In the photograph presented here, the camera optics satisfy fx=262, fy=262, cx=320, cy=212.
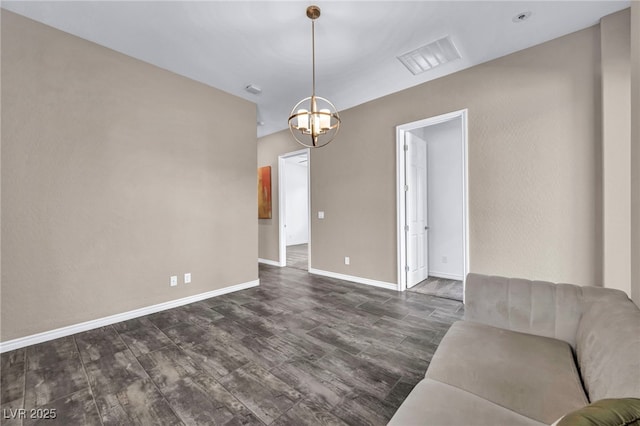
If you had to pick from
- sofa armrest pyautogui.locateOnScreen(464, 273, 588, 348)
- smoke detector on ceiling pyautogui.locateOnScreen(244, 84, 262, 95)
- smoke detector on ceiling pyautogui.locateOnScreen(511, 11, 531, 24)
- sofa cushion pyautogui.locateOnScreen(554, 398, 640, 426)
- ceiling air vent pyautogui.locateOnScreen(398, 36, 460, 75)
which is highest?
smoke detector on ceiling pyautogui.locateOnScreen(244, 84, 262, 95)

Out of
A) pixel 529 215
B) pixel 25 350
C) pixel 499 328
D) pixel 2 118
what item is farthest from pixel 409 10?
pixel 25 350

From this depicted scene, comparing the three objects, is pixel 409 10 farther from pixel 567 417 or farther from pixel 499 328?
pixel 567 417

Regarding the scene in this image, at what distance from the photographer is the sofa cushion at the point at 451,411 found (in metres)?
0.93

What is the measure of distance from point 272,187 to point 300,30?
138 inches

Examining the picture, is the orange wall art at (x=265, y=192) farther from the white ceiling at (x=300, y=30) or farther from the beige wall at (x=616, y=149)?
the beige wall at (x=616, y=149)

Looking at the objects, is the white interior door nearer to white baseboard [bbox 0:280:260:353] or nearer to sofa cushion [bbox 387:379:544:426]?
white baseboard [bbox 0:280:260:353]

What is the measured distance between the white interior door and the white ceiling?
1.11 m

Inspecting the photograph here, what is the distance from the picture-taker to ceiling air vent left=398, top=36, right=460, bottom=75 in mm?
2797

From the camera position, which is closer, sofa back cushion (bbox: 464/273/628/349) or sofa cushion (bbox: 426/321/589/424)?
sofa cushion (bbox: 426/321/589/424)

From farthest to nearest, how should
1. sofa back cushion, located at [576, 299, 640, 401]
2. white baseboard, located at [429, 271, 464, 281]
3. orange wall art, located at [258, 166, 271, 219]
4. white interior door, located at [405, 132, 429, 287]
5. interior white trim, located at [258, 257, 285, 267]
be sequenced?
orange wall art, located at [258, 166, 271, 219] → interior white trim, located at [258, 257, 285, 267] → white baseboard, located at [429, 271, 464, 281] → white interior door, located at [405, 132, 429, 287] → sofa back cushion, located at [576, 299, 640, 401]

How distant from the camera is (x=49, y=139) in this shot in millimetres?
2480

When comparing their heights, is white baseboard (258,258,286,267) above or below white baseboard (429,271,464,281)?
above

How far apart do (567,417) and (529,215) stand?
9.43 ft

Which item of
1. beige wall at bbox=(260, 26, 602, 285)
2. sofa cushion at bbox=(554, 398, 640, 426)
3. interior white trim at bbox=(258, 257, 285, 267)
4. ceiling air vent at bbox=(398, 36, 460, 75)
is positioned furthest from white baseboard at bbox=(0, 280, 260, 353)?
ceiling air vent at bbox=(398, 36, 460, 75)
